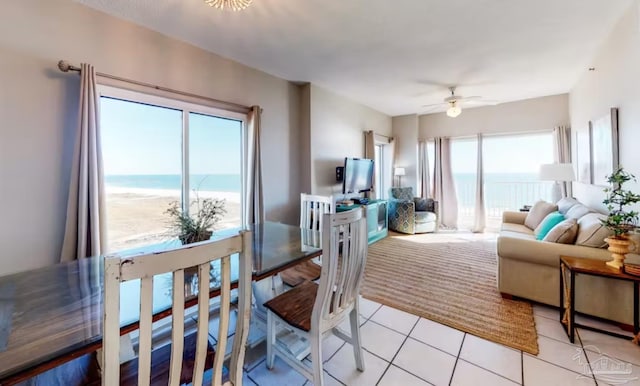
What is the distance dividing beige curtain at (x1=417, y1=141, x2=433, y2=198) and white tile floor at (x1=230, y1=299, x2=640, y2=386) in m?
4.09

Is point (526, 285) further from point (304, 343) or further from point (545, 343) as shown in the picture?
point (304, 343)

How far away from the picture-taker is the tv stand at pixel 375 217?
4.41m

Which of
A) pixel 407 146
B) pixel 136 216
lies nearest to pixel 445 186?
pixel 407 146

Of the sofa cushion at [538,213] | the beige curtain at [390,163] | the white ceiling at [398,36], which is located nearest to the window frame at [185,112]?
the white ceiling at [398,36]

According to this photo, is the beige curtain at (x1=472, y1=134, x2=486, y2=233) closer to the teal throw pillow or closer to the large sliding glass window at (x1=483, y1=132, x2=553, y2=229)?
the large sliding glass window at (x1=483, y1=132, x2=553, y2=229)

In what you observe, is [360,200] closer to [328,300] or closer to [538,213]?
[538,213]

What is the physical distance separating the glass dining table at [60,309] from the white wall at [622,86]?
114 inches

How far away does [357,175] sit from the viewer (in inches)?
182

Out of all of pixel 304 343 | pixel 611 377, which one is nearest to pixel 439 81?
pixel 611 377

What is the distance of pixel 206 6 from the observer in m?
2.08

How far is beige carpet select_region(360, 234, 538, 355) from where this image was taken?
203cm

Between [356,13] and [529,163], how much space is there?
5.31 meters

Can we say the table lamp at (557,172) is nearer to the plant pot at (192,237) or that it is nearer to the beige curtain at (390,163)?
the beige curtain at (390,163)

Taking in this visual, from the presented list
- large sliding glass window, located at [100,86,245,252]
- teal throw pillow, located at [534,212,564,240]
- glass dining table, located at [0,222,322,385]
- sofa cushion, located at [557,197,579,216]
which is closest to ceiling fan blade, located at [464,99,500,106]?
sofa cushion, located at [557,197,579,216]
